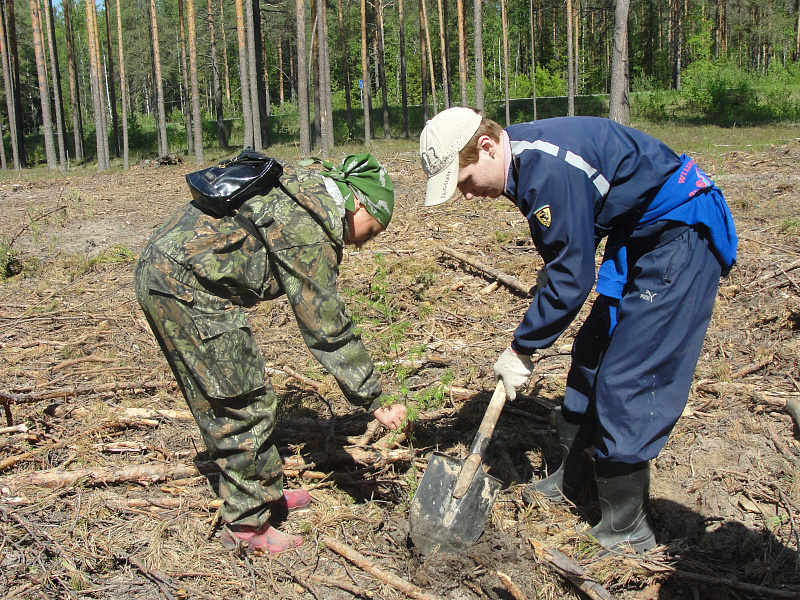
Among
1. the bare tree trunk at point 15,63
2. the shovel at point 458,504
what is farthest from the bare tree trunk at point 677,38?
the shovel at point 458,504

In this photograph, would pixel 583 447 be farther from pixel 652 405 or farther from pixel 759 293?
pixel 759 293

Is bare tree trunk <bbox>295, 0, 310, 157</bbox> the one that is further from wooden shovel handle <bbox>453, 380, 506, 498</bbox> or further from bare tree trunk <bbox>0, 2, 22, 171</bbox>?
wooden shovel handle <bbox>453, 380, 506, 498</bbox>

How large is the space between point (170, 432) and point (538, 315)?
261 centimetres

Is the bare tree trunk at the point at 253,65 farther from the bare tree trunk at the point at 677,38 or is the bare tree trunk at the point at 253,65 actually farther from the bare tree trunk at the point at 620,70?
the bare tree trunk at the point at 677,38

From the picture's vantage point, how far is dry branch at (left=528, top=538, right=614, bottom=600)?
2.39m

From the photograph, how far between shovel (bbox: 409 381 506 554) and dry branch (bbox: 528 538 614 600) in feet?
1.02

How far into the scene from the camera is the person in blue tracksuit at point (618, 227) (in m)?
2.19

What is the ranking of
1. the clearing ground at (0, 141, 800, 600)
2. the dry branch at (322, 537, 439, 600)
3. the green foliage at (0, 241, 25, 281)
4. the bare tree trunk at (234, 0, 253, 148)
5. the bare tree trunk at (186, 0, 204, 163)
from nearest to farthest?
the dry branch at (322, 537, 439, 600) < the clearing ground at (0, 141, 800, 600) < the green foliage at (0, 241, 25, 281) < the bare tree trunk at (234, 0, 253, 148) < the bare tree trunk at (186, 0, 204, 163)

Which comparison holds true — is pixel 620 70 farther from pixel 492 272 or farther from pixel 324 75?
pixel 324 75

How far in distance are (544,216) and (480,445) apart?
3.69ft

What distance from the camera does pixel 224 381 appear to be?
245cm

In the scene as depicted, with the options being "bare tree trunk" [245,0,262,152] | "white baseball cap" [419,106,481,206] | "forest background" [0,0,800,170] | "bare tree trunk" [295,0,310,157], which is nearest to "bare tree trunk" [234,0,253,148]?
"forest background" [0,0,800,170]

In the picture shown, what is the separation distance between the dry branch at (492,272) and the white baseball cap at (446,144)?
10.2ft

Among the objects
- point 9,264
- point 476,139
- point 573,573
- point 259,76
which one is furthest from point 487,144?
point 259,76
